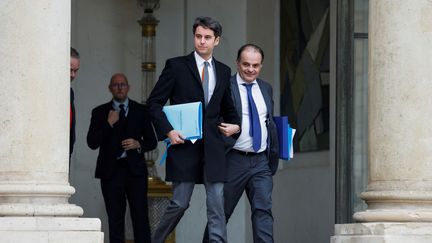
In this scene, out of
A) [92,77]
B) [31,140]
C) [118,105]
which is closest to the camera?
[31,140]

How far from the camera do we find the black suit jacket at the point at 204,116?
15148 millimetres

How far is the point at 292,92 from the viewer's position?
20.4m

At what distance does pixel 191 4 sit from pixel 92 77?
4.33 ft

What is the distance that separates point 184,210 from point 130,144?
10.5ft

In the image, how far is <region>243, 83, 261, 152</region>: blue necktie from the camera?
1577cm

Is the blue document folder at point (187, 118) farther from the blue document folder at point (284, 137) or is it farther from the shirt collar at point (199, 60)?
the blue document folder at point (284, 137)

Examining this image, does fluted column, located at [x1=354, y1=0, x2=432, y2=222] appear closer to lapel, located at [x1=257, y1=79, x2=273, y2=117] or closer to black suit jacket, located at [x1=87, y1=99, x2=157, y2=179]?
lapel, located at [x1=257, y1=79, x2=273, y2=117]

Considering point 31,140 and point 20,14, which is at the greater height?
point 20,14

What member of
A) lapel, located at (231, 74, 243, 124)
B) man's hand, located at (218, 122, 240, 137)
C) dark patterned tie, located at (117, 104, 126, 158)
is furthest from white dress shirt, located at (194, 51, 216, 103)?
dark patterned tie, located at (117, 104, 126, 158)

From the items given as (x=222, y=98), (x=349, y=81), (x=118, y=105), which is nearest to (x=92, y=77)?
(x=118, y=105)

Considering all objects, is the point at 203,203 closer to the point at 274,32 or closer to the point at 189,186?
the point at 274,32

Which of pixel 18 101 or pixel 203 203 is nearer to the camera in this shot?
pixel 18 101

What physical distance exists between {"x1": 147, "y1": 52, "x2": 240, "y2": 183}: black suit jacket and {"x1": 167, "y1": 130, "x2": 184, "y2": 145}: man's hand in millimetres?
56

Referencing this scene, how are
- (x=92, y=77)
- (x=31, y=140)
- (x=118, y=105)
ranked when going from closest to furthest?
(x=31, y=140) → (x=118, y=105) → (x=92, y=77)
